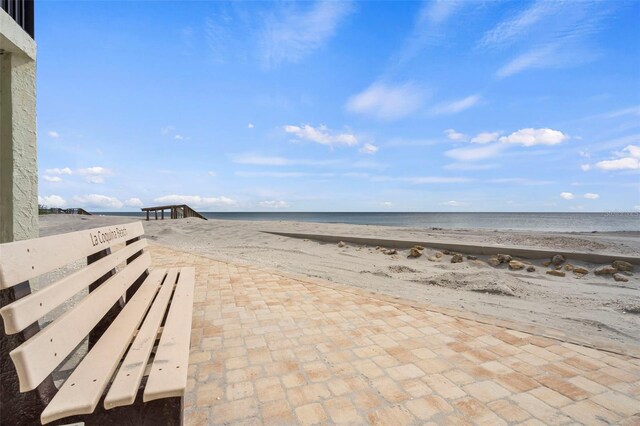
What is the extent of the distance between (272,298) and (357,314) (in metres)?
1.15

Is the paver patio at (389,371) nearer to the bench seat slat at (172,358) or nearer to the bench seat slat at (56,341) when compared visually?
the bench seat slat at (172,358)

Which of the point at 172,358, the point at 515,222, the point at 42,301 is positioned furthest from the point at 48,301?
the point at 515,222

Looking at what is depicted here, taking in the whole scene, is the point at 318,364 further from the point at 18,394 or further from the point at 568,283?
the point at 568,283

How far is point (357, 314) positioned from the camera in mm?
3627

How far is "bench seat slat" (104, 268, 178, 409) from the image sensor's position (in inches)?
53.5

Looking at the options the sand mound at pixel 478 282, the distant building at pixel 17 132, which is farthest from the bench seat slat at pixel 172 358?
the sand mound at pixel 478 282

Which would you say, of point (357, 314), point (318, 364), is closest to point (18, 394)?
point (318, 364)

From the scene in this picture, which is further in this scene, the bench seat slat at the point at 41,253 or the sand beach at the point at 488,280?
the sand beach at the point at 488,280

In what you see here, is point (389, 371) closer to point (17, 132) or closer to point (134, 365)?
point (134, 365)

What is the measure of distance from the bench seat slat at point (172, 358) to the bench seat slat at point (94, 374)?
7.3 inches

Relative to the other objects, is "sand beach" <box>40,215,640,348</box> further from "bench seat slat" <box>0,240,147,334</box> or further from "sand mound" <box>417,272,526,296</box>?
"bench seat slat" <box>0,240,147,334</box>

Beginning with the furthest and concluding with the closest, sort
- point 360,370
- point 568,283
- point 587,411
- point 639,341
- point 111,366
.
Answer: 1. point 568,283
2. point 639,341
3. point 360,370
4. point 587,411
5. point 111,366

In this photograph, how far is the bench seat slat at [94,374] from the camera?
1286 millimetres

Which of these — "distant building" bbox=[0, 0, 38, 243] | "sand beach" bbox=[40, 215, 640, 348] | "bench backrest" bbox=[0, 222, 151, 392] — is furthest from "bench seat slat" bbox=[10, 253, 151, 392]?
"sand beach" bbox=[40, 215, 640, 348]
